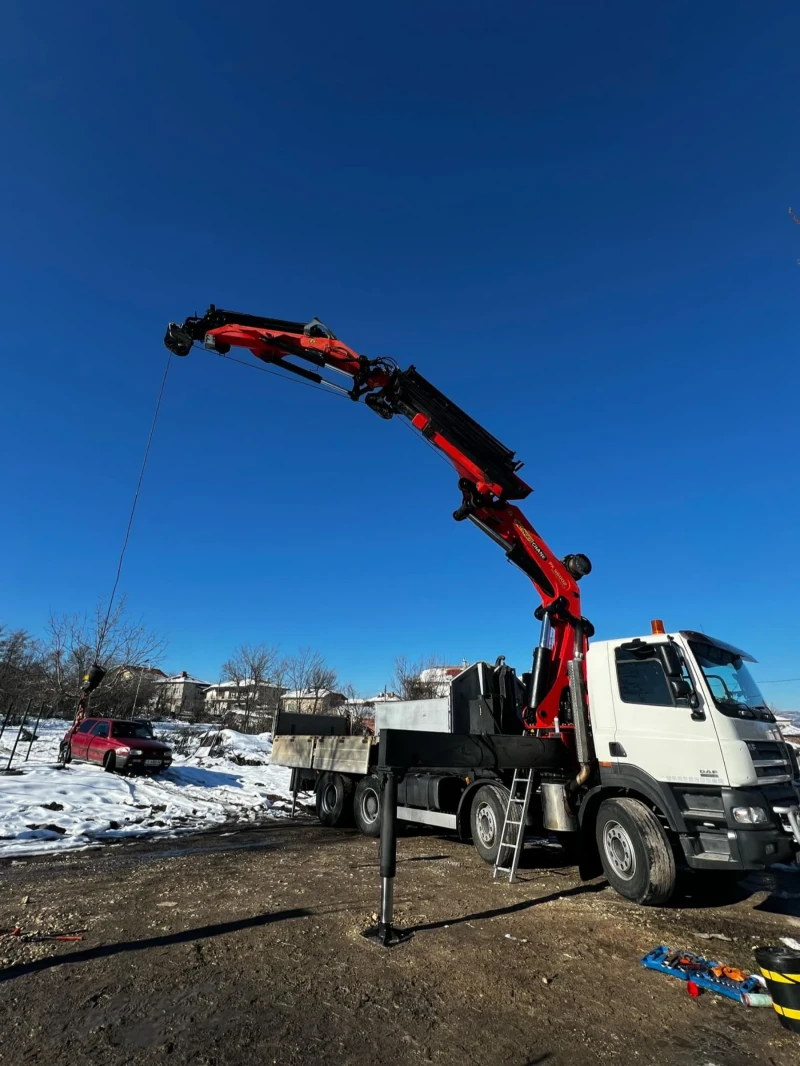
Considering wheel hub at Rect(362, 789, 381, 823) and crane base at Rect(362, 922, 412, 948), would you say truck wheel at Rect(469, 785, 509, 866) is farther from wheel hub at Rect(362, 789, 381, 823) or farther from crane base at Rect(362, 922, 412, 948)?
crane base at Rect(362, 922, 412, 948)

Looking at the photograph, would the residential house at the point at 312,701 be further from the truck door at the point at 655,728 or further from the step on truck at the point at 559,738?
the truck door at the point at 655,728

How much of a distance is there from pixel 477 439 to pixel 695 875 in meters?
7.28

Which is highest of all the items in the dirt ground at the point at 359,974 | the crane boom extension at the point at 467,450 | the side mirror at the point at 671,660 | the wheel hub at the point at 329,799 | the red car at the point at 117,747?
the crane boom extension at the point at 467,450

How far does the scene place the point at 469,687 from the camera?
1070cm

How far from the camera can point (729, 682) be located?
669cm

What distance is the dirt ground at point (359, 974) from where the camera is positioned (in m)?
3.34

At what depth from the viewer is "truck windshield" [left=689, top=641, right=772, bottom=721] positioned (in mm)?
6383

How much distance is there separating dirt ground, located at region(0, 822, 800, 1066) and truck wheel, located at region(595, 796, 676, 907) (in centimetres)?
21

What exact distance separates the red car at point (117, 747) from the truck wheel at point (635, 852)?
14.2 metres

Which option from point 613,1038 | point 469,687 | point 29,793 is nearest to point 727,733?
point 613,1038

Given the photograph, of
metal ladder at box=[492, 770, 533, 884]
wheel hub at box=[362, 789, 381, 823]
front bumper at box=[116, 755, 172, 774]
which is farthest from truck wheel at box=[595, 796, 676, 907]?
front bumper at box=[116, 755, 172, 774]

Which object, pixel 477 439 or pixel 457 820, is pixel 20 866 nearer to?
pixel 457 820

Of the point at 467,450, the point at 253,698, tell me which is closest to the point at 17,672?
the point at 253,698

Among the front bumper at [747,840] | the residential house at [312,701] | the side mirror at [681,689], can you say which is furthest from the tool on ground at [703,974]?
the residential house at [312,701]
